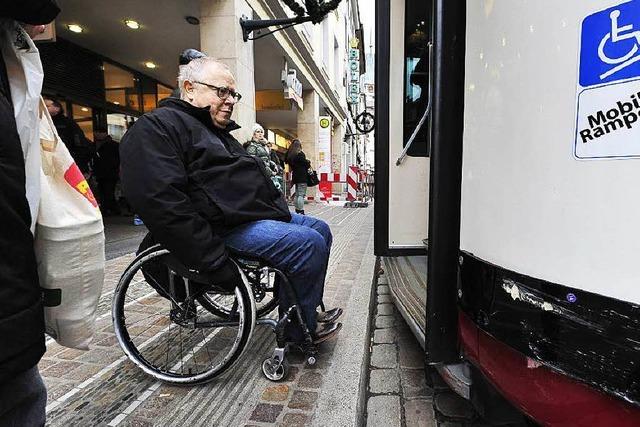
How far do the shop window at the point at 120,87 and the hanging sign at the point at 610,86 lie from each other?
35.5ft

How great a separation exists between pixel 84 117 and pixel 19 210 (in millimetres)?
9809

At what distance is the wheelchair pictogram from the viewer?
2.98ft

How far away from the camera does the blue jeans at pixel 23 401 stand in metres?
0.94

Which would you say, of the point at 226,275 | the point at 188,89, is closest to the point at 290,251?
the point at 226,275

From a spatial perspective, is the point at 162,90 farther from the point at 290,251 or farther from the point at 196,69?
the point at 290,251

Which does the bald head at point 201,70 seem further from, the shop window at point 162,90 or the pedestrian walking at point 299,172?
the shop window at point 162,90

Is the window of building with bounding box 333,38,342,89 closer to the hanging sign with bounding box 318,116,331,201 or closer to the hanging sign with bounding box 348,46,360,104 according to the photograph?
the hanging sign with bounding box 318,116,331,201

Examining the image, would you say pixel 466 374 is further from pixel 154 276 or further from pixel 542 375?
pixel 154 276

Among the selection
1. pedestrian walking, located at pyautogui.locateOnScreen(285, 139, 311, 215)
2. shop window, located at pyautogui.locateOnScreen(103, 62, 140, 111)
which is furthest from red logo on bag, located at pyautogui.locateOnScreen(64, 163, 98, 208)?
shop window, located at pyautogui.locateOnScreen(103, 62, 140, 111)

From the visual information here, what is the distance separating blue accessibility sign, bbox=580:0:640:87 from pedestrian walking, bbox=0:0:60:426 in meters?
1.22

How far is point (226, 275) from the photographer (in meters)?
1.93

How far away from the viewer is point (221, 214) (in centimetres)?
202

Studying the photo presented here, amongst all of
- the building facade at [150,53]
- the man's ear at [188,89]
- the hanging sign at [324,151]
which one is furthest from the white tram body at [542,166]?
the hanging sign at [324,151]

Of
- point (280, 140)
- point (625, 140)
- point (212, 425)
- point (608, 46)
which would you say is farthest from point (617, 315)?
point (280, 140)
